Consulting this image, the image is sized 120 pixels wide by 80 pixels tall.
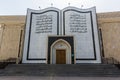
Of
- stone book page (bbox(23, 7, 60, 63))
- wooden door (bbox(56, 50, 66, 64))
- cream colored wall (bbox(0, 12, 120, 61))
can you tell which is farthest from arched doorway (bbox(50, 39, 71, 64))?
cream colored wall (bbox(0, 12, 120, 61))

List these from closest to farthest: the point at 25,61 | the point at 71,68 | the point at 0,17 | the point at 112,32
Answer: the point at 71,68, the point at 25,61, the point at 112,32, the point at 0,17

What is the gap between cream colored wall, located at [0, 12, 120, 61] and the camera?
57.6 ft

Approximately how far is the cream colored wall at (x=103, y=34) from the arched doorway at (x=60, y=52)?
16.6 ft

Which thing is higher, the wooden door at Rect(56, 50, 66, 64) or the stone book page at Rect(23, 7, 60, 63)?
the stone book page at Rect(23, 7, 60, 63)

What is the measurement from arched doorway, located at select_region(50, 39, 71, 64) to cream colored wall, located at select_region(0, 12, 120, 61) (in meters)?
5.05

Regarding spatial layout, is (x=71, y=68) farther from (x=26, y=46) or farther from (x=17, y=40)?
(x=17, y=40)

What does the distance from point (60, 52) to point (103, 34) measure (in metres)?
6.19

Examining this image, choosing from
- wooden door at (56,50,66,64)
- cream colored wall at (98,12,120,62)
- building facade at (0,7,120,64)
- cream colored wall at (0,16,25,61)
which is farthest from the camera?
cream colored wall at (0,16,25,61)

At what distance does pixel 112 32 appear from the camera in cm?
1817

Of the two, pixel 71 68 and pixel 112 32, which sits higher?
pixel 112 32

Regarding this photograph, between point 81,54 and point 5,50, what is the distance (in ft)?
30.0

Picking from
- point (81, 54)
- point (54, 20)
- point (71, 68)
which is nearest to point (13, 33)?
point (54, 20)

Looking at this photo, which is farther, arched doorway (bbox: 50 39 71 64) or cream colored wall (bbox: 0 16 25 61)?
cream colored wall (bbox: 0 16 25 61)

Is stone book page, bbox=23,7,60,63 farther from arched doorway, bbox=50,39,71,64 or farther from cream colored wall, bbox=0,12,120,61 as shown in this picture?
cream colored wall, bbox=0,12,120,61
